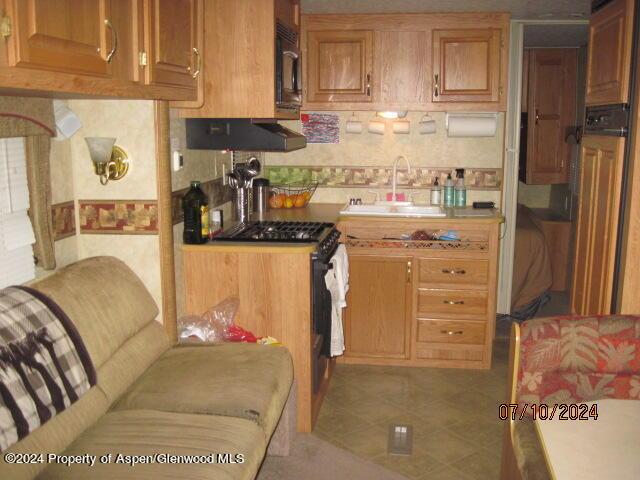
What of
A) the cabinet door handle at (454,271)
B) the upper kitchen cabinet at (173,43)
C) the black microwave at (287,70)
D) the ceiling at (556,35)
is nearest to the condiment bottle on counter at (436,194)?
the cabinet door handle at (454,271)

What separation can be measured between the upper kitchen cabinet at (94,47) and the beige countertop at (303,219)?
0.74m

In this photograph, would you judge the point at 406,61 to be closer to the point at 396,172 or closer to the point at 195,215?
the point at 396,172

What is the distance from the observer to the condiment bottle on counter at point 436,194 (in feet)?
15.2

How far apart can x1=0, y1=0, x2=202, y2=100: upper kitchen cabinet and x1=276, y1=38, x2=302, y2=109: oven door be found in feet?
1.86

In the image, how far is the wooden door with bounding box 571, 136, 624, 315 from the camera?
2780mm

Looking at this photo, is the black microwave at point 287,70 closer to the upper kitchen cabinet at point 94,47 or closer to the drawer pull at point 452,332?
the upper kitchen cabinet at point 94,47

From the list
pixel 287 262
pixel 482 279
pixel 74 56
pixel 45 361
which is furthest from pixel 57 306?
pixel 482 279

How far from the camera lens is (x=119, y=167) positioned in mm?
2939

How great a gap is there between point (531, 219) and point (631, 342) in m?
4.09

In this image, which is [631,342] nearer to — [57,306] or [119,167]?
[57,306]

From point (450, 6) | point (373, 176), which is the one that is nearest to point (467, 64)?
point (450, 6)

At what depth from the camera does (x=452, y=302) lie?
13.4ft

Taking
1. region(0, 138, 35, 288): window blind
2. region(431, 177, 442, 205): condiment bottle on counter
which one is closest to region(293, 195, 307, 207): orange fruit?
region(431, 177, 442, 205): condiment bottle on counter

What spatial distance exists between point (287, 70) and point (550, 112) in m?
3.63
